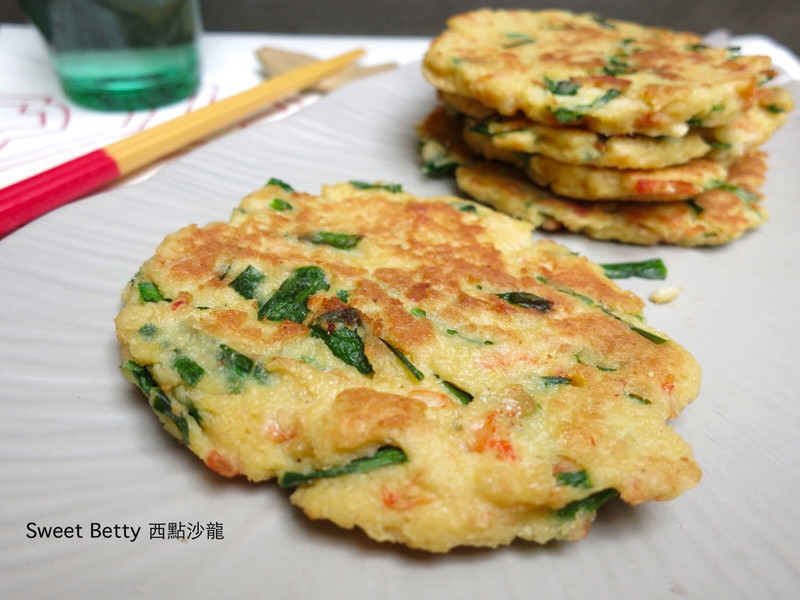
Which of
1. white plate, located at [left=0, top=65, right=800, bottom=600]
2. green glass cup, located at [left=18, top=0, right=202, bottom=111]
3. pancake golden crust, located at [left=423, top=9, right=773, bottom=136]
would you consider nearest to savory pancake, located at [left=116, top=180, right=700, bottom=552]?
white plate, located at [left=0, top=65, right=800, bottom=600]

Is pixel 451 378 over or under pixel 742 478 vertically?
over

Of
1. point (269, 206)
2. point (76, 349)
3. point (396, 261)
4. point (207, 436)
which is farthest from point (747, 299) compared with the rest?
point (76, 349)

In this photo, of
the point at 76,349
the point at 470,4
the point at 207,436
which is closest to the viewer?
the point at 207,436

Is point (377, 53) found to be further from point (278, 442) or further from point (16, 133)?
point (278, 442)

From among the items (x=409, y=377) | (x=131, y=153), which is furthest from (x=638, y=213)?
(x=131, y=153)

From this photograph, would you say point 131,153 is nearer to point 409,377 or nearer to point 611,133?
point 409,377

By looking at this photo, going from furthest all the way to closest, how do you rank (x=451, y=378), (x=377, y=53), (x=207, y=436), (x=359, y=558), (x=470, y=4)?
(x=470, y=4)
(x=377, y=53)
(x=451, y=378)
(x=207, y=436)
(x=359, y=558)

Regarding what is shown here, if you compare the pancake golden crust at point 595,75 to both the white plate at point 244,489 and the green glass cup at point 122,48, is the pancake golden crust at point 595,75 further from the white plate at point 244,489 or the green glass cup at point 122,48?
the green glass cup at point 122,48

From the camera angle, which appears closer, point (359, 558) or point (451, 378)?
point (359, 558)
